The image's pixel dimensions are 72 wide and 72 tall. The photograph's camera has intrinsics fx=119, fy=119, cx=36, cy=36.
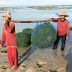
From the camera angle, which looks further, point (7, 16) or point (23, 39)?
point (23, 39)

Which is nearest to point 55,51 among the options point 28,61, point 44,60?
point 44,60

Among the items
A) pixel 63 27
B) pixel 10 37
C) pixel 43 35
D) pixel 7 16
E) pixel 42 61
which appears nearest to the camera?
pixel 7 16

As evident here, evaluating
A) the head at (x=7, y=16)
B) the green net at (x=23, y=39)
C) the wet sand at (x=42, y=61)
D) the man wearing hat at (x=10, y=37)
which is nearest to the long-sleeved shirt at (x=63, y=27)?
the wet sand at (x=42, y=61)

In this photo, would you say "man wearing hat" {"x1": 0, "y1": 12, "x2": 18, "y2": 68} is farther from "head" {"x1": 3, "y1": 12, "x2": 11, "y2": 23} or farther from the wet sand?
the wet sand

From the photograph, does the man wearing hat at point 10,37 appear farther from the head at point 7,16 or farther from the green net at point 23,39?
the green net at point 23,39

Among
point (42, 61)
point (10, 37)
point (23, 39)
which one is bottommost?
point (42, 61)

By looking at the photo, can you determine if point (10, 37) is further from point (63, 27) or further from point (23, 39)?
point (63, 27)

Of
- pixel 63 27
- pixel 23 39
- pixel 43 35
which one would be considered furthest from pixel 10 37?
pixel 63 27

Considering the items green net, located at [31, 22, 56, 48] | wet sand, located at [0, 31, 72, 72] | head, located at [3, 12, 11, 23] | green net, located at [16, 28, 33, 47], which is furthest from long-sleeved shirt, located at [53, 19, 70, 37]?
head, located at [3, 12, 11, 23]

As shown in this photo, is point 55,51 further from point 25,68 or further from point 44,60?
point 25,68

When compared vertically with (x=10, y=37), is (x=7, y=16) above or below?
above

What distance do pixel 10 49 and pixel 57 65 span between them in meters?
1.77

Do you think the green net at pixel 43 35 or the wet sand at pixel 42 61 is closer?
the wet sand at pixel 42 61

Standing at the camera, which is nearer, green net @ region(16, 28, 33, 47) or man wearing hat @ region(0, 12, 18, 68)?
man wearing hat @ region(0, 12, 18, 68)
